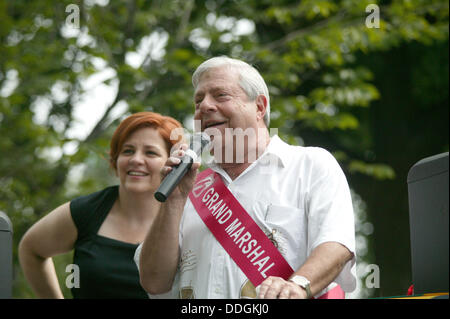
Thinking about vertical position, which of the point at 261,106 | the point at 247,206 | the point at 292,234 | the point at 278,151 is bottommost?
the point at 292,234

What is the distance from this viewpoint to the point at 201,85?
247cm

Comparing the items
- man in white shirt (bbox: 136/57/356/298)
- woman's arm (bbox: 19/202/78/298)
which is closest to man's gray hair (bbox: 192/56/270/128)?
man in white shirt (bbox: 136/57/356/298)

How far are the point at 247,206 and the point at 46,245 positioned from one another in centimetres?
157

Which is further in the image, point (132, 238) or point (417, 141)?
point (417, 141)

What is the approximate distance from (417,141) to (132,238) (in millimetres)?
7718

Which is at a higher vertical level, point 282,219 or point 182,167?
point 182,167

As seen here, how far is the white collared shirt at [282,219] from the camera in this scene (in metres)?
2.14

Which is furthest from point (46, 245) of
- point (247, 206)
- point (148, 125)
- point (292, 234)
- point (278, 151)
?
point (292, 234)

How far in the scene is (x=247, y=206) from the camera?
2.40 metres

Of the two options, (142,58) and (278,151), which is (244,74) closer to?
(278,151)

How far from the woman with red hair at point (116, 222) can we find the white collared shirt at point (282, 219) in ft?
2.90

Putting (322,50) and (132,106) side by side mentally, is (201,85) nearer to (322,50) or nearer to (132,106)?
(132,106)

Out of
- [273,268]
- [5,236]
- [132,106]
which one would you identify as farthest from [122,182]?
[132,106]

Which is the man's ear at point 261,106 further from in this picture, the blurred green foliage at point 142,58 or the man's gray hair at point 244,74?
the blurred green foliage at point 142,58
